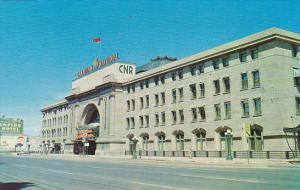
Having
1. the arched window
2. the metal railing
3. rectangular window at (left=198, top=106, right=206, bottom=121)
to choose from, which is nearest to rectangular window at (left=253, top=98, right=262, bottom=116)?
the arched window

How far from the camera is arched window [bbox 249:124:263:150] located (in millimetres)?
39375

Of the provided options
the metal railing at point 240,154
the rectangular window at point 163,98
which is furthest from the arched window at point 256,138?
the rectangular window at point 163,98

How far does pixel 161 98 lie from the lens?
57.4m

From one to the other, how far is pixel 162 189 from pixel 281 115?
94.4ft

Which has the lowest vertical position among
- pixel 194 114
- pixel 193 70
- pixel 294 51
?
pixel 194 114

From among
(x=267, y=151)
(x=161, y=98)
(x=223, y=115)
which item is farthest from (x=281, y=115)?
(x=161, y=98)


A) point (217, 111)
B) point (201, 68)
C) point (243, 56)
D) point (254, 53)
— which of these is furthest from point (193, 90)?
point (254, 53)

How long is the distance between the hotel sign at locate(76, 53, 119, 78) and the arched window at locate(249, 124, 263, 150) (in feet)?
121

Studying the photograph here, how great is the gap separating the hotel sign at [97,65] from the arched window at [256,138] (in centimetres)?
3693

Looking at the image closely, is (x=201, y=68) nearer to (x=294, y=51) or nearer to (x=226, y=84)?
(x=226, y=84)

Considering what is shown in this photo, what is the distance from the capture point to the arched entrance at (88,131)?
74.0 metres

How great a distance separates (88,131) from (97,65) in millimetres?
15187

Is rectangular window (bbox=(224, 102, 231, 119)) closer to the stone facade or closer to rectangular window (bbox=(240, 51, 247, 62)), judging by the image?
the stone facade

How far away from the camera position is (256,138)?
131 feet
